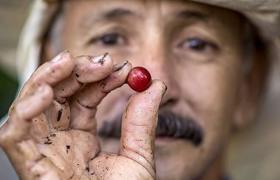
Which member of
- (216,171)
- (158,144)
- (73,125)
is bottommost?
(216,171)

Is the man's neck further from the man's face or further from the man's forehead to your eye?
the man's forehead

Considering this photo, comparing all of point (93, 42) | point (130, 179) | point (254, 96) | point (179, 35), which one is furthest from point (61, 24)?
point (130, 179)

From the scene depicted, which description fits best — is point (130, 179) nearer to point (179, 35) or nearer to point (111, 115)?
point (111, 115)


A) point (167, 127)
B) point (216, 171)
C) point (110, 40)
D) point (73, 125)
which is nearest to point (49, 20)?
point (110, 40)

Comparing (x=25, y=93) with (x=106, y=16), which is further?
(x=106, y=16)

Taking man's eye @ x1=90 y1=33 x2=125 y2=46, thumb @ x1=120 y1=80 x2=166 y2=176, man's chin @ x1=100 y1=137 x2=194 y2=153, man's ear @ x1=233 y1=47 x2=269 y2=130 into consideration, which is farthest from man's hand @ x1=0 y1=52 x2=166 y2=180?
man's ear @ x1=233 y1=47 x2=269 y2=130

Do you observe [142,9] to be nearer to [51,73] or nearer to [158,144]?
[158,144]

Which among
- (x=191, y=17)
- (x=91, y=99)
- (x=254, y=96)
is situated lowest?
(x=254, y=96)
